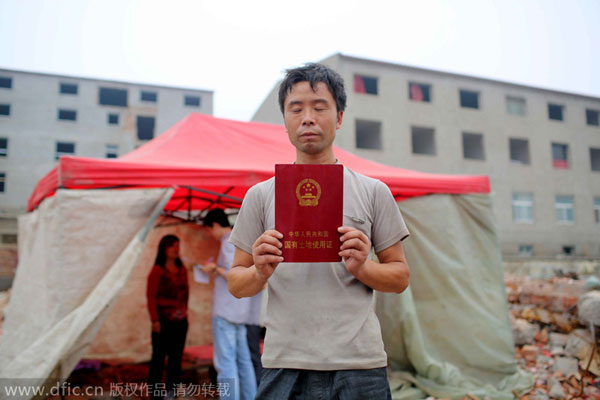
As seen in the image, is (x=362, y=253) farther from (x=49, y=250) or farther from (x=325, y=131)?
(x=49, y=250)

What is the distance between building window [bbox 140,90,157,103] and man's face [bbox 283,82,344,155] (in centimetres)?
2527

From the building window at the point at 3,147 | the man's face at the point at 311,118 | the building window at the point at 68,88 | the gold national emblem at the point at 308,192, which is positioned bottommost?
the gold national emblem at the point at 308,192

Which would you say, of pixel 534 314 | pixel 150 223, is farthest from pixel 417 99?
pixel 150 223

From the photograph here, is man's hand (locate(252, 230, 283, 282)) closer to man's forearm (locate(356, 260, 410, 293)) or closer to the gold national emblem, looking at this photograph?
the gold national emblem

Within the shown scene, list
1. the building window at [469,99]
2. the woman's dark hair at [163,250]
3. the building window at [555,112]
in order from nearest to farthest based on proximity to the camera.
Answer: the woman's dark hair at [163,250] < the building window at [469,99] < the building window at [555,112]

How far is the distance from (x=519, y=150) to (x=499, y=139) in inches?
80.9

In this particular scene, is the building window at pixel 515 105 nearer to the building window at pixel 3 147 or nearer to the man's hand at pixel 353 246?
the man's hand at pixel 353 246

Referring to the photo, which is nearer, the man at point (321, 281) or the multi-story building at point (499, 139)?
the man at point (321, 281)

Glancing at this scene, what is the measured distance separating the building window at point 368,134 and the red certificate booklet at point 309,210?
1577 cm

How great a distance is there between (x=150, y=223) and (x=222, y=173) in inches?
26.4

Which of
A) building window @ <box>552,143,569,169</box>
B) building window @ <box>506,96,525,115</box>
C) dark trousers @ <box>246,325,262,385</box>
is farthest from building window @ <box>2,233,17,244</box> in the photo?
building window @ <box>552,143,569,169</box>

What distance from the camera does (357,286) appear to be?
44.3 inches

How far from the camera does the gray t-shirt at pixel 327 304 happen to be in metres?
1.08

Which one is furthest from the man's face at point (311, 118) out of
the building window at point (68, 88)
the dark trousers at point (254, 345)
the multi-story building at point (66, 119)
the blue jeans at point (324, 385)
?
the building window at point (68, 88)
